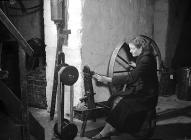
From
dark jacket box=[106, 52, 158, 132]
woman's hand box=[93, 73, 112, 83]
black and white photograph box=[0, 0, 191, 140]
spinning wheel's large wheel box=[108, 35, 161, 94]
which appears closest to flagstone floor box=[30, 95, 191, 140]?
black and white photograph box=[0, 0, 191, 140]

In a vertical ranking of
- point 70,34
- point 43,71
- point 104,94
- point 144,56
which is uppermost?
point 70,34

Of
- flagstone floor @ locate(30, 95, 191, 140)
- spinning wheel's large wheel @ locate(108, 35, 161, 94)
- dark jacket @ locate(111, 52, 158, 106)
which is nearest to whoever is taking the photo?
dark jacket @ locate(111, 52, 158, 106)

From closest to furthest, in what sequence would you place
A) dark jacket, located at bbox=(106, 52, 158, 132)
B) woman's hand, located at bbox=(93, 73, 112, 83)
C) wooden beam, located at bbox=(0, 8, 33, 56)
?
wooden beam, located at bbox=(0, 8, 33, 56) < dark jacket, located at bbox=(106, 52, 158, 132) < woman's hand, located at bbox=(93, 73, 112, 83)

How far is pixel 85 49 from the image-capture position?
5957 mm

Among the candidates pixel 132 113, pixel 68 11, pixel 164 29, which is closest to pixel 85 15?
pixel 68 11

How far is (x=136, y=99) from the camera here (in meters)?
5.00

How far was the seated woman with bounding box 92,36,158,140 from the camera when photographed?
488 centimetres

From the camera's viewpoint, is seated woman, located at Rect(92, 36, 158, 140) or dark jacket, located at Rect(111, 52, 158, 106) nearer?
seated woman, located at Rect(92, 36, 158, 140)

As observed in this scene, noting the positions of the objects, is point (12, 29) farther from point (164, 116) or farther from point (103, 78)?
point (164, 116)

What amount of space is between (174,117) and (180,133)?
0.96 metres

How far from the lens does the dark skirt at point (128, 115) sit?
15.9 feet

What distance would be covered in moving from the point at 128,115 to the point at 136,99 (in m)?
0.34

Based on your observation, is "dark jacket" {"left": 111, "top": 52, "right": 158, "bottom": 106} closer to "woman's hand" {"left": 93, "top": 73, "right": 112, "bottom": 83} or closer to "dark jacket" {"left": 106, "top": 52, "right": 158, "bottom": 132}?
"dark jacket" {"left": 106, "top": 52, "right": 158, "bottom": 132}

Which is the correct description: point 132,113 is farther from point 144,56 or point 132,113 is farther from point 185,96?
point 185,96
